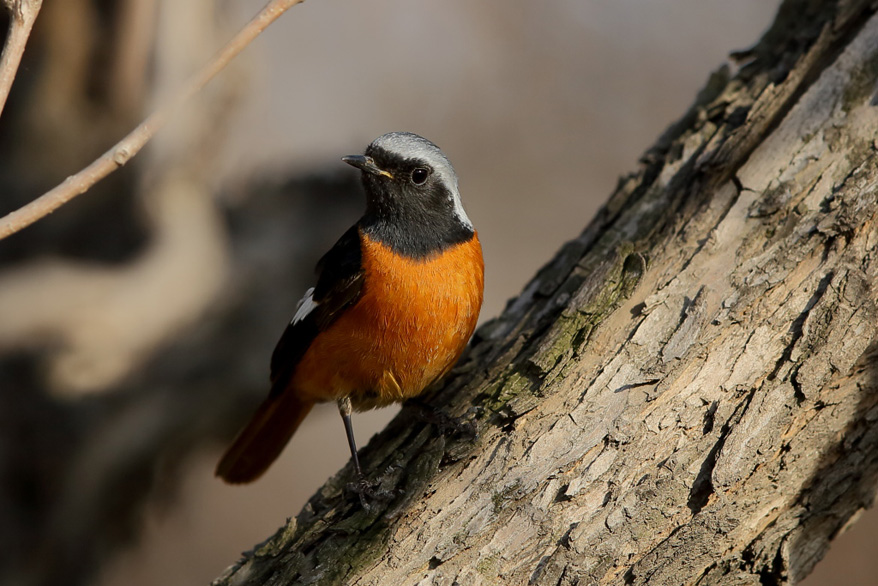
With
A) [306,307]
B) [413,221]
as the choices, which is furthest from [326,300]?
[413,221]

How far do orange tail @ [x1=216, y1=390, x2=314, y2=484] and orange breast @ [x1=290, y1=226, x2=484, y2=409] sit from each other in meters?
0.70

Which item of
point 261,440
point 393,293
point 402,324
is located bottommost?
point 402,324

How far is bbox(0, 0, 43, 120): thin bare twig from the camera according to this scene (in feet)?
6.45

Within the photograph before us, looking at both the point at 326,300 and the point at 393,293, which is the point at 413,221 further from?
the point at 326,300

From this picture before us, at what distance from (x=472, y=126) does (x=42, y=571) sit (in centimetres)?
678

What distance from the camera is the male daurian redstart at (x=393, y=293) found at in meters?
3.68

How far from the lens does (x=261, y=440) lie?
14.9 ft

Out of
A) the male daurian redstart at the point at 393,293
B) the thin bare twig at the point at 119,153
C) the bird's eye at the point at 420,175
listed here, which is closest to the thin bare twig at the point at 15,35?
the thin bare twig at the point at 119,153

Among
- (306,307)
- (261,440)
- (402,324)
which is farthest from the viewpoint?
(261,440)

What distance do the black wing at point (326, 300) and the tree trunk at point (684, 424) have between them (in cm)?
80

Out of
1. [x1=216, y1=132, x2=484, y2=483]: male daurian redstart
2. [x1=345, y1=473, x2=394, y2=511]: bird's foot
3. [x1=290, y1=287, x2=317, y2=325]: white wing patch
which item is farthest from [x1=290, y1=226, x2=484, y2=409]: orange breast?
[x1=345, y1=473, x2=394, y2=511]: bird's foot

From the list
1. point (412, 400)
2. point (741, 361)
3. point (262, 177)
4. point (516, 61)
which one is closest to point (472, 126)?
point (516, 61)

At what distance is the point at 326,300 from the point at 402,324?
48 cm

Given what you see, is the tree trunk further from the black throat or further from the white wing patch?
the white wing patch
